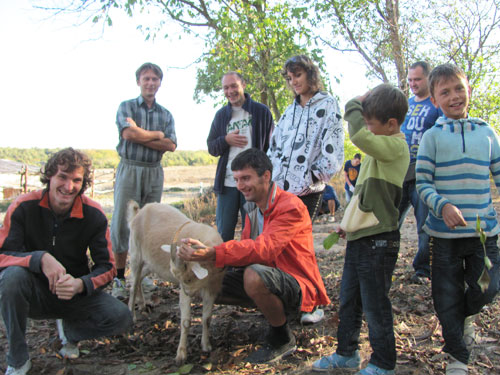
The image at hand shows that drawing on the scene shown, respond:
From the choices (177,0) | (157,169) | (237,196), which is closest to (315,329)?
(237,196)

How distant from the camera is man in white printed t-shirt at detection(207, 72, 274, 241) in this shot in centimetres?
426

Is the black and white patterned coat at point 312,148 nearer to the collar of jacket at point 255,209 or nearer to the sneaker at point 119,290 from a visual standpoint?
the collar of jacket at point 255,209

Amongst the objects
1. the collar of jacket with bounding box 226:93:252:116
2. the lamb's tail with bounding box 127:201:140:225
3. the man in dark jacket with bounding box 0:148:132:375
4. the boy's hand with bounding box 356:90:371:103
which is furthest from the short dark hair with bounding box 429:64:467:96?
the lamb's tail with bounding box 127:201:140:225

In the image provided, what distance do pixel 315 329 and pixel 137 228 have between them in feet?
6.43

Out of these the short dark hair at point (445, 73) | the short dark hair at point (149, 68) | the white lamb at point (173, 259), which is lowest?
the white lamb at point (173, 259)

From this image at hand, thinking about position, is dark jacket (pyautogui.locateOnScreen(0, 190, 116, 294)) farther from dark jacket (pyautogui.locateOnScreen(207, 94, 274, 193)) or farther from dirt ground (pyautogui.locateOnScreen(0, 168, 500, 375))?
dark jacket (pyautogui.locateOnScreen(207, 94, 274, 193))

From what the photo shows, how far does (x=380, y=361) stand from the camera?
2.48 meters

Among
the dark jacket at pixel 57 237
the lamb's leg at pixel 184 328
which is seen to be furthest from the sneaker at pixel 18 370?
the lamb's leg at pixel 184 328

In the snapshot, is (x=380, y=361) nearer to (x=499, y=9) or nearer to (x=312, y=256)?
(x=312, y=256)

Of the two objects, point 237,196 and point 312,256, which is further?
point 237,196

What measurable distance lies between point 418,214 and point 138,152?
3070 mm

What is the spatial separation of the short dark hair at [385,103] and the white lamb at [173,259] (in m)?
1.57

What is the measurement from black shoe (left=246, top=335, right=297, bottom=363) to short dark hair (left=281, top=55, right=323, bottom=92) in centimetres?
216

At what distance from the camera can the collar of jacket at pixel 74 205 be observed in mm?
3029
